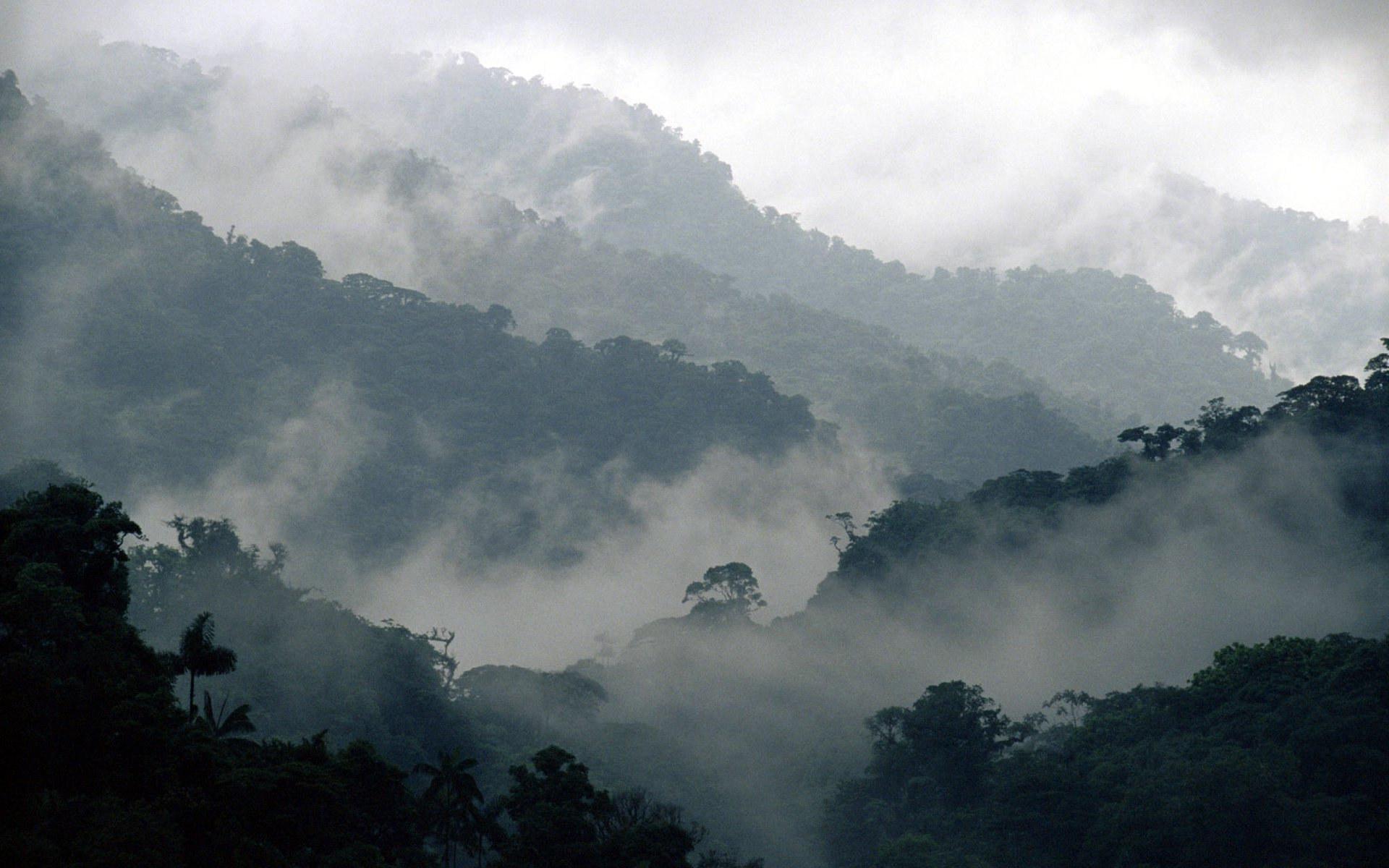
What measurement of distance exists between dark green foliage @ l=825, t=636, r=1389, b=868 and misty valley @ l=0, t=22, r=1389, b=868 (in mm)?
166

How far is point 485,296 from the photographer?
135250 millimetres

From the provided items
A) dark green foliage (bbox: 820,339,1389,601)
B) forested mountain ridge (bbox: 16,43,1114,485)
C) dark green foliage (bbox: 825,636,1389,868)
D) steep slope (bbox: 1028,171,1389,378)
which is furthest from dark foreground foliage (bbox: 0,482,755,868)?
steep slope (bbox: 1028,171,1389,378)

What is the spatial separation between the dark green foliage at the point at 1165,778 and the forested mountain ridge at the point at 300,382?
42.9m

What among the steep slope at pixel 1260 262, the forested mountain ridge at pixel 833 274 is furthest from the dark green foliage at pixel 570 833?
the steep slope at pixel 1260 262

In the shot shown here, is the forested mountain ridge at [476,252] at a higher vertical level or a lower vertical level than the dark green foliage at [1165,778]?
higher

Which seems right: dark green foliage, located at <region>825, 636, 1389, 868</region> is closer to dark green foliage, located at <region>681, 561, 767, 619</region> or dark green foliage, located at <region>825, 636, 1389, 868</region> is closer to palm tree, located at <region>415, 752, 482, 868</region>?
palm tree, located at <region>415, 752, 482, 868</region>

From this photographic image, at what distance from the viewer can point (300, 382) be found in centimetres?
10025

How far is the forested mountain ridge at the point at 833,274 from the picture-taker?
13938 cm

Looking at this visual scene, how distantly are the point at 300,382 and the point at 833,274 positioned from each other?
271 ft

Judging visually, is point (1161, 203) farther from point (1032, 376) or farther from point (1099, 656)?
point (1099, 656)

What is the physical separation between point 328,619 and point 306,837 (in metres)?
32.1

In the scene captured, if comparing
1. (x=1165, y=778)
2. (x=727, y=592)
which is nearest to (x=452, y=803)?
(x=1165, y=778)

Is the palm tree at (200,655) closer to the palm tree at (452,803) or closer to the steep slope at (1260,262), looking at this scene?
the palm tree at (452,803)

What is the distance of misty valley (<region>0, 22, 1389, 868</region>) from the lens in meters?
34.9
